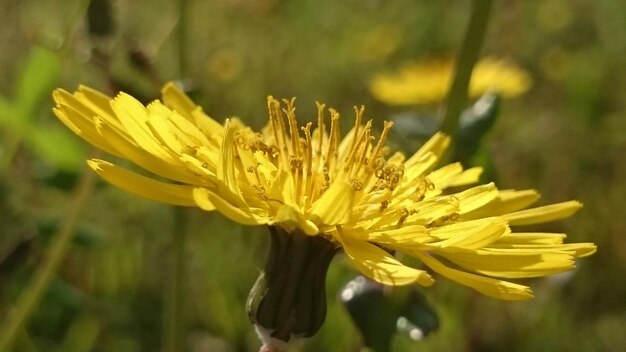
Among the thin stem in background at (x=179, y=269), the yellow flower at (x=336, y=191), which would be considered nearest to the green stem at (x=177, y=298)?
the thin stem in background at (x=179, y=269)

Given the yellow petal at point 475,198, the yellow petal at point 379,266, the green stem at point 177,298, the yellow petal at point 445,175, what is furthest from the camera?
the green stem at point 177,298

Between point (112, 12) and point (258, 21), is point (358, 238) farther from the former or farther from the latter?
point (258, 21)

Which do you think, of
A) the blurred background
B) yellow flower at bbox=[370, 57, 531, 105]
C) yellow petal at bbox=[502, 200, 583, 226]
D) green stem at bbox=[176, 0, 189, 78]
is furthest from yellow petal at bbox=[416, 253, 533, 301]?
yellow flower at bbox=[370, 57, 531, 105]

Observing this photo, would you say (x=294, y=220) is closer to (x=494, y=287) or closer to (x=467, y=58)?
(x=494, y=287)

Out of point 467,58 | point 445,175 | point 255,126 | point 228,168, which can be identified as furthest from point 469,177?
point 255,126

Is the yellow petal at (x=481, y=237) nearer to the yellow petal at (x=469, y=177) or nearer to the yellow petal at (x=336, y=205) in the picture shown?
the yellow petal at (x=336, y=205)

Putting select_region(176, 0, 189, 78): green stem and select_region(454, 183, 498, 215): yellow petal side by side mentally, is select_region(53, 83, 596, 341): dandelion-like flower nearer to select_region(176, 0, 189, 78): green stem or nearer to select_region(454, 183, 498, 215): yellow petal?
select_region(454, 183, 498, 215): yellow petal
